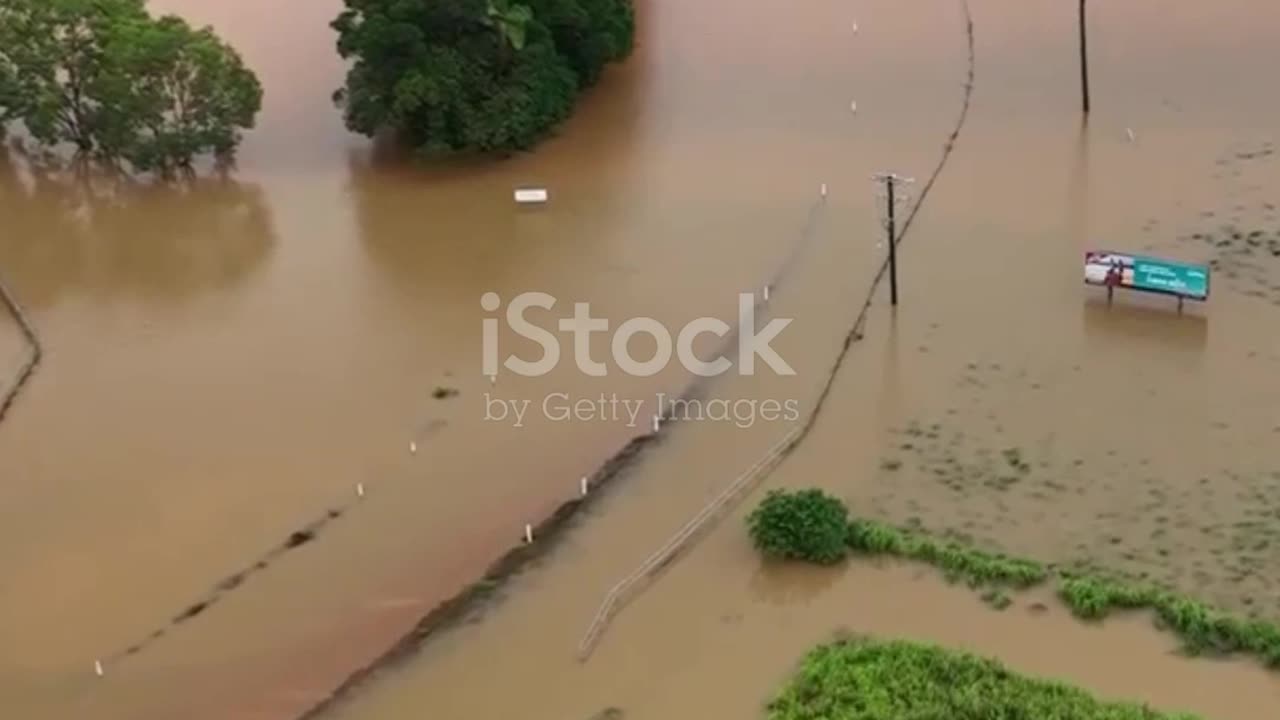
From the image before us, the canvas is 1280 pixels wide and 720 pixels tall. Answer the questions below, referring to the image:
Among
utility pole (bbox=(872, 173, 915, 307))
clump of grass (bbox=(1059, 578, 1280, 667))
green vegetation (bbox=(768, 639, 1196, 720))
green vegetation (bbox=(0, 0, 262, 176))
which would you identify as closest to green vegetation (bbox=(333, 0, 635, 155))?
green vegetation (bbox=(0, 0, 262, 176))

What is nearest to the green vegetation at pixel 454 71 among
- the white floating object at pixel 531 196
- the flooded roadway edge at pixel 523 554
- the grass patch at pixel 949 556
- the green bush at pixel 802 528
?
the white floating object at pixel 531 196

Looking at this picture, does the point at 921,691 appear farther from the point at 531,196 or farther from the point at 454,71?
the point at 454,71

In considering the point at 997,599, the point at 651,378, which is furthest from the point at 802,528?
the point at 651,378

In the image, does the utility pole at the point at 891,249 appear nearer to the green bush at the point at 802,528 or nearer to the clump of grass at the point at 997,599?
the green bush at the point at 802,528

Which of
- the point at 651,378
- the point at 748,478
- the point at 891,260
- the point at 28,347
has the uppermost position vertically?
the point at 891,260

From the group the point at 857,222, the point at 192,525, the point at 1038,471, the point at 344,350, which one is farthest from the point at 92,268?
the point at 1038,471

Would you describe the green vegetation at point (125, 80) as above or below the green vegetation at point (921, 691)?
above

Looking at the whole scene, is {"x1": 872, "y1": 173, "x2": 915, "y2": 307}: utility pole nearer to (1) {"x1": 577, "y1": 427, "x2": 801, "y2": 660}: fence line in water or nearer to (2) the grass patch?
(1) {"x1": 577, "y1": 427, "x2": 801, "y2": 660}: fence line in water
